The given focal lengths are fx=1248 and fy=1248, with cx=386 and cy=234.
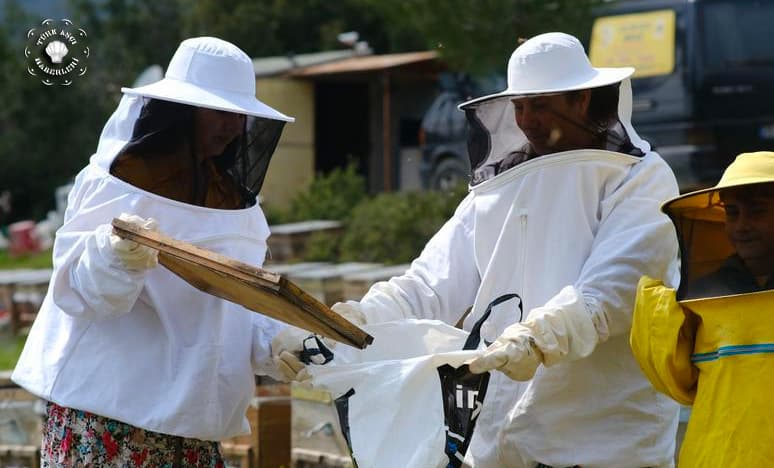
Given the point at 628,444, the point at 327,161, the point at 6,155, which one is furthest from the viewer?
the point at 6,155

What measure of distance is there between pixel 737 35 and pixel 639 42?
2.64ft

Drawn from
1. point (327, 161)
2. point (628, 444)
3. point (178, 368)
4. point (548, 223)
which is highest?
point (548, 223)

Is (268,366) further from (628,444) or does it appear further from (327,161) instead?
(327,161)

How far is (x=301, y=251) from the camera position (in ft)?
34.9

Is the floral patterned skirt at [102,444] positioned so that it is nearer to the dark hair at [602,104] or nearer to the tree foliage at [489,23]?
the dark hair at [602,104]

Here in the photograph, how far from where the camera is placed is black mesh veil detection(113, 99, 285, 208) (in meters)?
3.32

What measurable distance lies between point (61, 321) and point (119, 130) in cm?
54

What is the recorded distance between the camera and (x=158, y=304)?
3.28 m

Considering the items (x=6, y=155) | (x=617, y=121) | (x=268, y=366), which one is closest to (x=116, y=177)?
(x=268, y=366)

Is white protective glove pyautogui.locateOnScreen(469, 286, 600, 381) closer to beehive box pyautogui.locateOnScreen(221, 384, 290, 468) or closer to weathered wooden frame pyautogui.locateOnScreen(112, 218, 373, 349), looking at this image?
weathered wooden frame pyautogui.locateOnScreen(112, 218, 373, 349)

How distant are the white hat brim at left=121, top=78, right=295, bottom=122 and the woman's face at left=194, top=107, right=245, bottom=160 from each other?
52 millimetres

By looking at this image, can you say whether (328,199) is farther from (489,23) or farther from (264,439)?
(264,439)

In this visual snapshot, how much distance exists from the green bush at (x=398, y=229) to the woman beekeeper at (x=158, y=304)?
5.97m

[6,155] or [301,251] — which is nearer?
[301,251]
